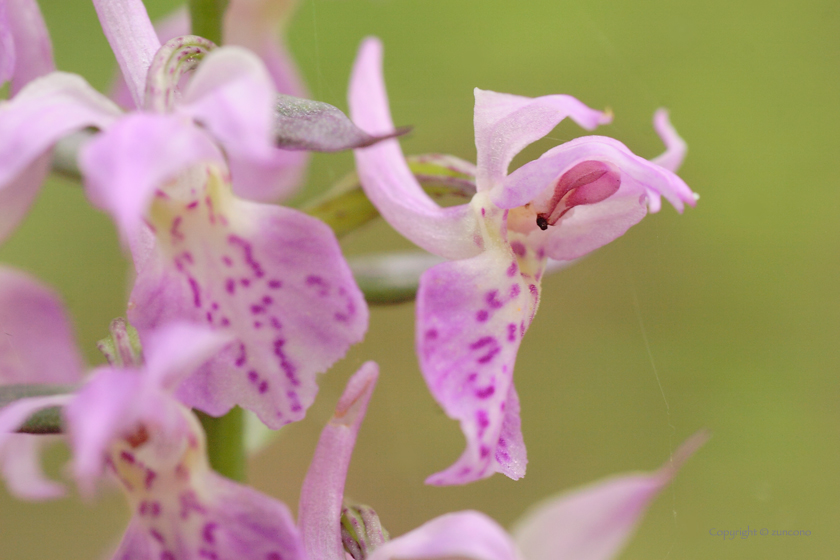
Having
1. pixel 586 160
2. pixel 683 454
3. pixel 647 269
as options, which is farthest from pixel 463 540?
pixel 647 269

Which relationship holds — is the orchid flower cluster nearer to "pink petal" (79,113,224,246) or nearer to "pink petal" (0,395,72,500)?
"pink petal" (79,113,224,246)

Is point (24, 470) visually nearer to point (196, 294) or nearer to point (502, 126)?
point (196, 294)

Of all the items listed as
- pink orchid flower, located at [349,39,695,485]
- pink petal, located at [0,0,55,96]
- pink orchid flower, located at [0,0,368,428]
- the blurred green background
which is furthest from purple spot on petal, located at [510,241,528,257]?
the blurred green background

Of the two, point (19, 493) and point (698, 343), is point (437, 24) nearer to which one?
point (698, 343)

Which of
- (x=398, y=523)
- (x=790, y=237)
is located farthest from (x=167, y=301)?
(x=790, y=237)

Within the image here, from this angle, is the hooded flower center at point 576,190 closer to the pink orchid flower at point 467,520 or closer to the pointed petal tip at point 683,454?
the pink orchid flower at point 467,520

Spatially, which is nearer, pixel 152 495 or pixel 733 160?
pixel 152 495
